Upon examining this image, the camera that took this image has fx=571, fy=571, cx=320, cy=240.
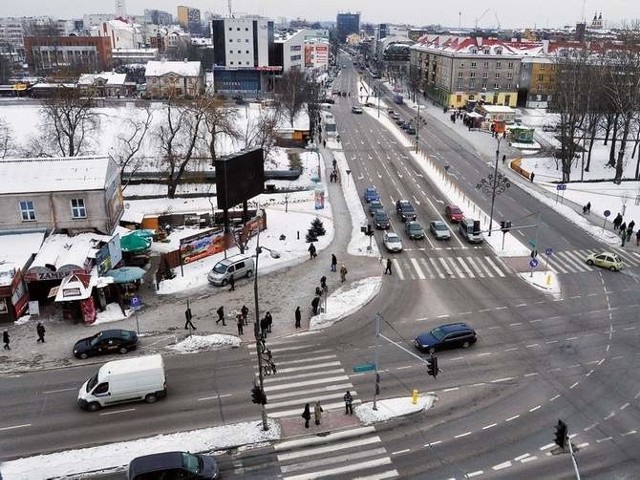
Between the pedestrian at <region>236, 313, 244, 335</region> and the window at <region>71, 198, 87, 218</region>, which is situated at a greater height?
the window at <region>71, 198, 87, 218</region>

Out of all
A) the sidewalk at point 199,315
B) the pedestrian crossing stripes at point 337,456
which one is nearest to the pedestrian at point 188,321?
the sidewalk at point 199,315

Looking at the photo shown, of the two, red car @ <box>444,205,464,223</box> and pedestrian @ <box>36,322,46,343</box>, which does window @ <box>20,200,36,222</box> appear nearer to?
pedestrian @ <box>36,322,46,343</box>

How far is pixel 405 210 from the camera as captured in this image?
51000 mm

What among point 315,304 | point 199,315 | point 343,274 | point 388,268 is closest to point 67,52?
point 343,274

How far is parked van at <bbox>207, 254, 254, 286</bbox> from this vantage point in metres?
37.1

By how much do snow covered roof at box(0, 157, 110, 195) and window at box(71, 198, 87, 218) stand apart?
82 centimetres

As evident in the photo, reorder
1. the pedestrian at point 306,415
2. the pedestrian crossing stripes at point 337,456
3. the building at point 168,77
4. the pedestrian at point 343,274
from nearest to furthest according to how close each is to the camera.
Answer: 1. the pedestrian crossing stripes at point 337,456
2. the pedestrian at point 306,415
3. the pedestrian at point 343,274
4. the building at point 168,77

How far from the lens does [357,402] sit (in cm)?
2478

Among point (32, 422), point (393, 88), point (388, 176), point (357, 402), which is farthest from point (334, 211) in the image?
point (393, 88)

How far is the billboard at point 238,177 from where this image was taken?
4134 cm

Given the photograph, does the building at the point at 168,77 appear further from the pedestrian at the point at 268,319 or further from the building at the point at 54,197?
the pedestrian at the point at 268,319

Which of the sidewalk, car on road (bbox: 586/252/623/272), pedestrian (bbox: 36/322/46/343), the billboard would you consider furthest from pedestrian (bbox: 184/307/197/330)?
car on road (bbox: 586/252/623/272)

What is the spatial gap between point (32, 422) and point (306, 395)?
11.5 m

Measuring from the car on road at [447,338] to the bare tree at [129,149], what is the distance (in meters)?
34.5
